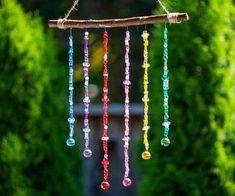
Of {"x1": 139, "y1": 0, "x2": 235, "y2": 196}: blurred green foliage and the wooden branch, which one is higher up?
the wooden branch

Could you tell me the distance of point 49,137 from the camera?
20.1 feet

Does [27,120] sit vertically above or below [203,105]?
below

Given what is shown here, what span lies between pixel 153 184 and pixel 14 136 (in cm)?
123

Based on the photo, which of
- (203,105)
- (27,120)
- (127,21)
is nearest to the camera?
(127,21)

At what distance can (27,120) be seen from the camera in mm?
6031

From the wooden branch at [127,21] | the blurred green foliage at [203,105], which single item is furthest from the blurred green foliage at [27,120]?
the wooden branch at [127,21]

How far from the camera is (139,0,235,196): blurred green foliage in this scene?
5.46 meters

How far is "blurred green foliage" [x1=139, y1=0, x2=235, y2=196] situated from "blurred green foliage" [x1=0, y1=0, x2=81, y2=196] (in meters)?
1.03

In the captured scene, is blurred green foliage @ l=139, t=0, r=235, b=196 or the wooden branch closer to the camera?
the wooden branch

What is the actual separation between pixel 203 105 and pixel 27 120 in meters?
1.52

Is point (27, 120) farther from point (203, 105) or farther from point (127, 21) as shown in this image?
point (127, 21)

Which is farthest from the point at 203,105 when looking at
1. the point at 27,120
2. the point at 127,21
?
the point at 127,21

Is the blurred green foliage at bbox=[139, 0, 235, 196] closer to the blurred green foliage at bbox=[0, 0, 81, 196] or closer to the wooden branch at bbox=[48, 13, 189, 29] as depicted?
the blurred green foliage at bbox=[0, 0, 81, 196]

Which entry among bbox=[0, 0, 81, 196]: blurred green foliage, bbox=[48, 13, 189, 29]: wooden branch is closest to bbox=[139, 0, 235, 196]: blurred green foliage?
bbox=[0, 0, 81, 196]: blurred green foliage
